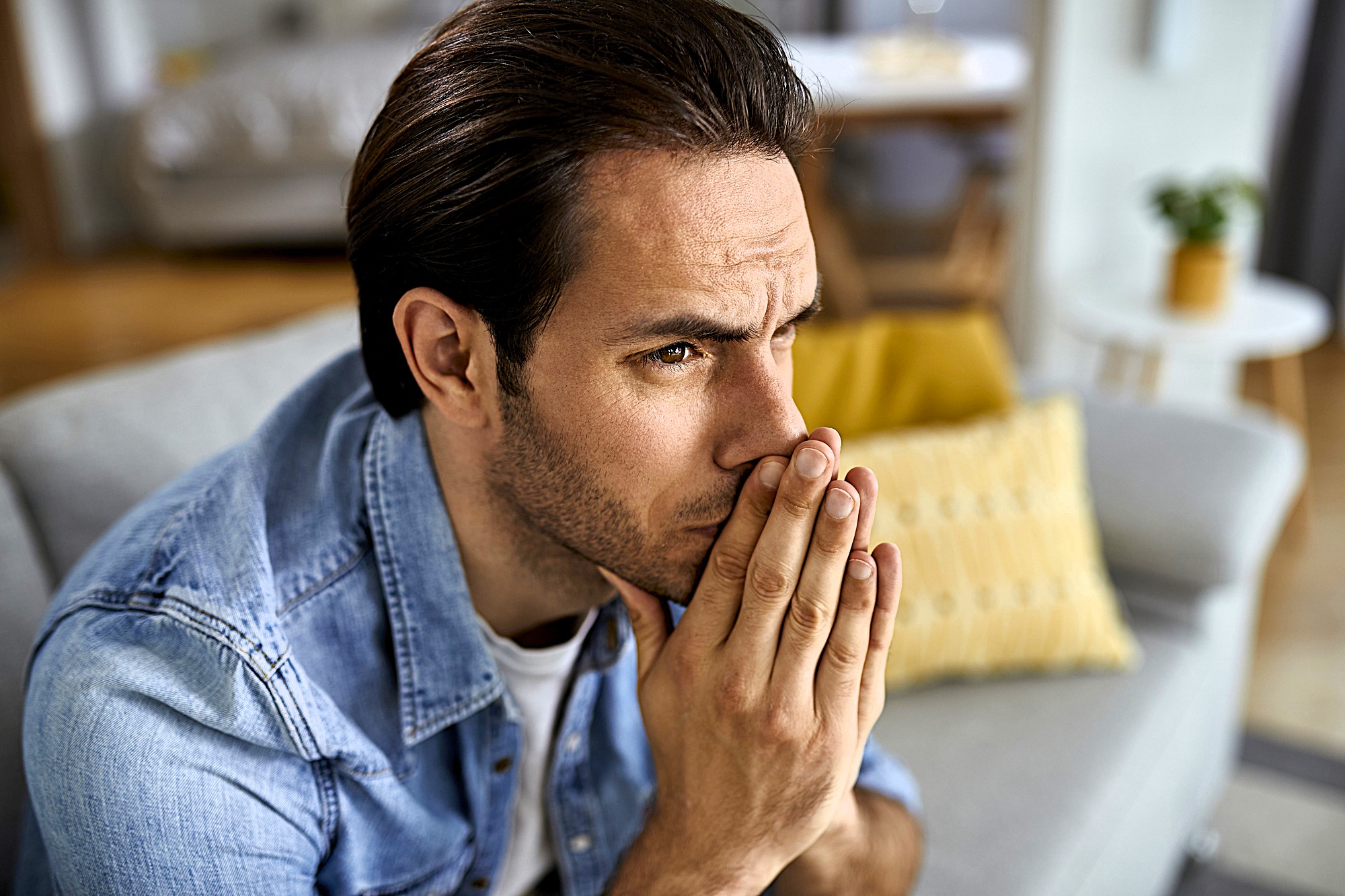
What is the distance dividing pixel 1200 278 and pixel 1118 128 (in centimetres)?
55

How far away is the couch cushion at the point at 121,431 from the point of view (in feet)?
3.52

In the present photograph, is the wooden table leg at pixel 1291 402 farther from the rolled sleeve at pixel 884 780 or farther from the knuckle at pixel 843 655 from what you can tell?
the knuckle at pixel 843 655

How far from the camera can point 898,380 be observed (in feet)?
5.53

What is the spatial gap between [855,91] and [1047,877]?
292 cm

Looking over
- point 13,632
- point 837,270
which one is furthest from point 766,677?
point 837,270

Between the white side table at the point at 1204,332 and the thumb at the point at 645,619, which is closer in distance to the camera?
the thumb at the point at 645,619

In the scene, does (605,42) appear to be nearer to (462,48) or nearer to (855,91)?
(462,48)

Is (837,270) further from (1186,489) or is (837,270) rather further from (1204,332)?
(1186,489)

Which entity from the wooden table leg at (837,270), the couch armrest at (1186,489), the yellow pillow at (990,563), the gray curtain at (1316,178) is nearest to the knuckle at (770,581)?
the yellow pillow at (990,563)

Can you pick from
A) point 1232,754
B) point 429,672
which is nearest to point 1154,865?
point 1232,754

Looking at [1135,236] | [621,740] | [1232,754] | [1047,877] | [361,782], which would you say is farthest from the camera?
[1135,236]

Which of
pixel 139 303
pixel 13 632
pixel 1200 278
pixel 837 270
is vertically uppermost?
pixel 13 632

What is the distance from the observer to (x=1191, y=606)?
164 centimetres

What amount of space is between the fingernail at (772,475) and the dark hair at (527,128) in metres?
0.17
